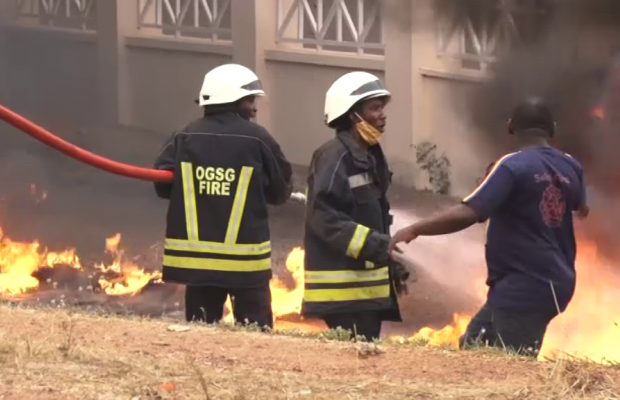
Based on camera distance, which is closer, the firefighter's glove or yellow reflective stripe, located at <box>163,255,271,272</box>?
the firefighter's glove

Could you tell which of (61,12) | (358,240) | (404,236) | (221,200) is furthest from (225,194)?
(61,12)

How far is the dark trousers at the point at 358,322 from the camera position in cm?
520

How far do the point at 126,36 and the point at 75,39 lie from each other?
1.64 m

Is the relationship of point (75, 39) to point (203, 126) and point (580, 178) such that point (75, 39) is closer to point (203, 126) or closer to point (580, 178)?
point (203, 126)

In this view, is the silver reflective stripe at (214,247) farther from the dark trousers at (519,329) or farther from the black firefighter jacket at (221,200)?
the dark trousers at (519,329)

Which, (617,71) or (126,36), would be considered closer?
(617,71)

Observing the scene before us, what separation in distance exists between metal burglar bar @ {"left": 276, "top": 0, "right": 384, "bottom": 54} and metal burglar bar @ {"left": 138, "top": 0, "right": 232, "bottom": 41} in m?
1.25

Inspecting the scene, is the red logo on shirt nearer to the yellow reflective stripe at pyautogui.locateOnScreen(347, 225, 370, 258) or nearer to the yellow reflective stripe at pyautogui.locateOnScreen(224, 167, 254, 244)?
the yellow reflective stripe at pyautogui.locateOnScreen(347, 225, 370, 258)

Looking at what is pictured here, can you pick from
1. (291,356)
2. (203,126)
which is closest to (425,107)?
(203,126)

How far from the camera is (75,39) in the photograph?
17.5 metres

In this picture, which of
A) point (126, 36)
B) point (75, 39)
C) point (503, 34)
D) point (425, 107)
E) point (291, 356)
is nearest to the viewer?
point (291, 356)

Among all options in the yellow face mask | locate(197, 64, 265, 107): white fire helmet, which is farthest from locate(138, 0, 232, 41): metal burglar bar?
the yellow face mask

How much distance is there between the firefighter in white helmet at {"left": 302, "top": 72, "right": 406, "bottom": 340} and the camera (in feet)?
16.6

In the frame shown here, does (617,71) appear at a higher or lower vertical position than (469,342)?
higher
